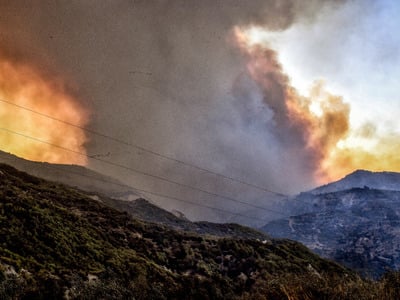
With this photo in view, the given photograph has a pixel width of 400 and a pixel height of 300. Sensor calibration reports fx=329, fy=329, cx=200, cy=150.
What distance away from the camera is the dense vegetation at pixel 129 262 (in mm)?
11031

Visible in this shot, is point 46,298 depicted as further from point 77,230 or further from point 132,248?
point 132,248

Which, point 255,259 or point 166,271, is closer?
point 166,271

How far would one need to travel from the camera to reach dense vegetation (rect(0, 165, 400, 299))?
11.0m

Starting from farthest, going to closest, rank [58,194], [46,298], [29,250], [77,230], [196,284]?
[58,194]
[77,230]
[196,284]
[29,250]
[46,298]

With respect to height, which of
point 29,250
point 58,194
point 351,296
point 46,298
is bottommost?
point 46,298

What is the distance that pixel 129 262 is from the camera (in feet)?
109

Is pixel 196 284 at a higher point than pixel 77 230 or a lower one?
lower

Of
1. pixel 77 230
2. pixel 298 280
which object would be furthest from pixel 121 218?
pixel 298 280

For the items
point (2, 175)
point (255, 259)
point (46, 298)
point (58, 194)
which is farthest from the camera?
point (58, 194)

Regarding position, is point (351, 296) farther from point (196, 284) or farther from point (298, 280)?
point (196, 284)

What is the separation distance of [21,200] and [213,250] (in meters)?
25.5

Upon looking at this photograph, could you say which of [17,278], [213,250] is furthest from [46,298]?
[213,250]

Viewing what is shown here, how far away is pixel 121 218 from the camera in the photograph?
5100 centimetres

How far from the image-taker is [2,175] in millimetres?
49531
